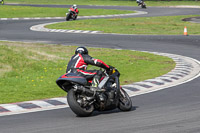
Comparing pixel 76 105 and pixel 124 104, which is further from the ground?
pixel 76 105

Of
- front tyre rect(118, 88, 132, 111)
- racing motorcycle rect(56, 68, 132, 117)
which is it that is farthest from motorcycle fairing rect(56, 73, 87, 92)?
front tyre rect(118, 88, 132, 111)

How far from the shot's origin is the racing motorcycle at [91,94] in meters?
10.3

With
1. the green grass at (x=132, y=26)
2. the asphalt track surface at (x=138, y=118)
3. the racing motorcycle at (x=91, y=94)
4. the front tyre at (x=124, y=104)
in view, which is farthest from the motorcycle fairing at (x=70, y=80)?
Result: the green grass at (x=132, y=26)

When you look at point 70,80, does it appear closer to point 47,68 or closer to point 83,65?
point 83,65

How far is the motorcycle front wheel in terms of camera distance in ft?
33.4

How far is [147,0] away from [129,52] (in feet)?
182

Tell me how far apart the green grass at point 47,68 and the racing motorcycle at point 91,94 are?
2.98 m

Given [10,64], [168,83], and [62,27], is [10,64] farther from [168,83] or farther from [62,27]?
[62,27]

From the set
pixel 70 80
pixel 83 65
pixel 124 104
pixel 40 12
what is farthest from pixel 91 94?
pixel 40 12

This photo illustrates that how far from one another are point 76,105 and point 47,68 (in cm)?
925

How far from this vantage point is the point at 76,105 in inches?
402

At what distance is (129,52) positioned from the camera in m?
25.2

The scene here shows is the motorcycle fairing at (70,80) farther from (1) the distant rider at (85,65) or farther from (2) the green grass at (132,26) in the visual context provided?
(2) the green grass at (132,26)

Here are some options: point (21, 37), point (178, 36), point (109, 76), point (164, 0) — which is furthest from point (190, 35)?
point (164, 0)
